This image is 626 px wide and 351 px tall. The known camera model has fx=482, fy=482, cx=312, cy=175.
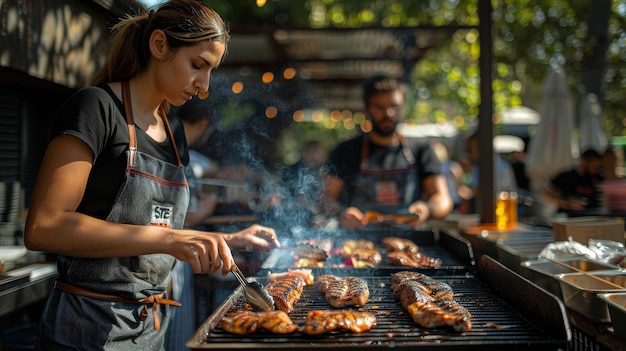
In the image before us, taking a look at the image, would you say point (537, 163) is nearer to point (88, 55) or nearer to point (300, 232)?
point (300, 232)

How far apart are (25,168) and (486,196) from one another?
15.4 ft

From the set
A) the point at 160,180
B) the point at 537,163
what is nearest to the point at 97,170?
the point at 160,180

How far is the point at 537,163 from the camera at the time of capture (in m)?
9.02

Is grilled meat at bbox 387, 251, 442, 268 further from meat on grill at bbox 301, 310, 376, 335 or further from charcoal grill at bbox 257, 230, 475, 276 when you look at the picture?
meat on grill at bbox 301, 310, 376, 335

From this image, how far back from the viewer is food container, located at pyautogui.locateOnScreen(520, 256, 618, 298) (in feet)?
9.60

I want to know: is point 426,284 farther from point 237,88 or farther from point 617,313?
point 237,88

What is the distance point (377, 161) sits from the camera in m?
6.00

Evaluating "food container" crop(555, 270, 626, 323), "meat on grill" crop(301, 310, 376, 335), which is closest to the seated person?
"food container" crop(555, 270, 626, 323)

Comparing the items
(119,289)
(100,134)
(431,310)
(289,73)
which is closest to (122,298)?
(119,289)

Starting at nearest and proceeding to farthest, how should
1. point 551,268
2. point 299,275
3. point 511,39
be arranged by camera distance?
point 551,268 → point 299,275 → point 511,39

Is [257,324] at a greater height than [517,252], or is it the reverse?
[517,252]

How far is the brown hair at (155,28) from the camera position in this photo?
2473 millimetres

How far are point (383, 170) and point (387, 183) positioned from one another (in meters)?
0.17

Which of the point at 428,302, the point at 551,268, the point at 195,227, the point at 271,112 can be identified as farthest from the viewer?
the point at 271,112
